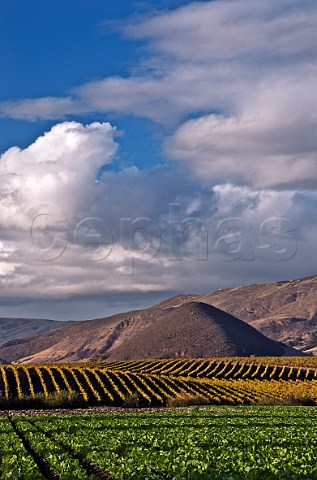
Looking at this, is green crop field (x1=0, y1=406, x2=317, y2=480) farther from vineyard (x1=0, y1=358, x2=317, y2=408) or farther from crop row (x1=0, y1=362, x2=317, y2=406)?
crop row (x1=0, y1=362, x2=317, y2=406)

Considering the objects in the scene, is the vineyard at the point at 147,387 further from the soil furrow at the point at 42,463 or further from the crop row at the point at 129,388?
the soil furrow at the point at 42,463

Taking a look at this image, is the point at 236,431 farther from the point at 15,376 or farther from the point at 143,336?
the point at 143,336

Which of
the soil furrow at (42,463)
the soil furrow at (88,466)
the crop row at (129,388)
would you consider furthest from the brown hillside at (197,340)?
the soil furrow at (88,466)

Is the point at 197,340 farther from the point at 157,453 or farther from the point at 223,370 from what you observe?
the point at 157,453

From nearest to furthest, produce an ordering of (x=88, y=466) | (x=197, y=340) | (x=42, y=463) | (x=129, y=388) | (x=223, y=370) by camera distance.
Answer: (x=88, y=466) → (x=42, y=463) → (x=129, y=388) → (x=223, y=370) → (x=197, y=340)

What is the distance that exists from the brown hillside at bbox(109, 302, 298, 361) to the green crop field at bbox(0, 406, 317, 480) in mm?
133901

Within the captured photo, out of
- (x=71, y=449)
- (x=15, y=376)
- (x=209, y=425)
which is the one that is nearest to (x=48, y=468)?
(x=71, y=449)

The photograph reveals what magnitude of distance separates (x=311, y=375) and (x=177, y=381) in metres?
31.0

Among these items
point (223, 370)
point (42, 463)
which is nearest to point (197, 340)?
point (223, 370)

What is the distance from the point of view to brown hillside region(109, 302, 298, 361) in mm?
170625

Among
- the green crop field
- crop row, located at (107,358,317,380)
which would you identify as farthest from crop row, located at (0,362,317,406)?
the green crop field

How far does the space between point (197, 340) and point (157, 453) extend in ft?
514

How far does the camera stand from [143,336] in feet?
613

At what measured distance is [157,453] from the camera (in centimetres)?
2314
